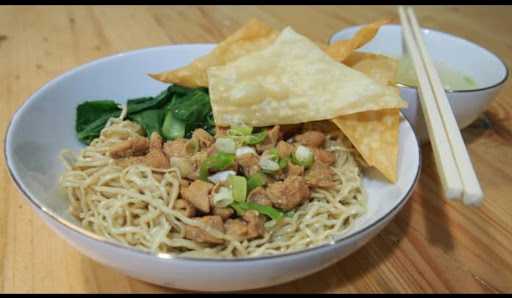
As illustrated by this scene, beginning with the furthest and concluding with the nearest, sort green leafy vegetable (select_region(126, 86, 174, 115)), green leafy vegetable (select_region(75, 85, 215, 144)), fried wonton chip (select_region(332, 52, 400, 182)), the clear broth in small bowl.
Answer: the clear broth in small bowl
green leafy vegetable (select_region(126, 86, 174, 115))
green leafy vegetable (select_region(75, 85, 215, 144))
fried wonton chip (select_region(332, 52, 400, 182))

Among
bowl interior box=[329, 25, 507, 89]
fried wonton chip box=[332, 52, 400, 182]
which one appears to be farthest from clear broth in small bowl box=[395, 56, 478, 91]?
fried wonton chip box=[332, 52, 400, 182]

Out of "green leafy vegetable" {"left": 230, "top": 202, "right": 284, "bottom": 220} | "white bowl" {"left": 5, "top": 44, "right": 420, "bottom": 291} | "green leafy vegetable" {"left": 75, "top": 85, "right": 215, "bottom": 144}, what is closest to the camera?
"white bowl" {"left": 5, "top": 44, "right": 420, "bottom": 291}

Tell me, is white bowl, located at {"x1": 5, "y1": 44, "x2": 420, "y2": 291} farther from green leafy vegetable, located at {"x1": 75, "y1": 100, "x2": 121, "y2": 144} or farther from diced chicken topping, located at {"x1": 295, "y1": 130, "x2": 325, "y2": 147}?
diced chicken topping, located at {"x1": 295, "y1": 130, "x2": 325, "y2": 147}

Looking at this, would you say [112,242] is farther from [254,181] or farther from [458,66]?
[458,66]

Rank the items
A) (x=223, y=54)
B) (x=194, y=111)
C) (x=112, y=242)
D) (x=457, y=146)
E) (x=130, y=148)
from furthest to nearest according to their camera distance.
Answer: (x=223, y=54), (x=194, y=111), (x=130, y=148), (x=457, y=146), (x=112, y=242)

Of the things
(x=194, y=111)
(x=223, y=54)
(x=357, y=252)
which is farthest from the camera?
(x=223, y=54)

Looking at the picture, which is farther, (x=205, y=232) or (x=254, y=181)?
(x=254, y=181)

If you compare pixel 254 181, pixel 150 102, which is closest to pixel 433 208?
pixel 254 181
